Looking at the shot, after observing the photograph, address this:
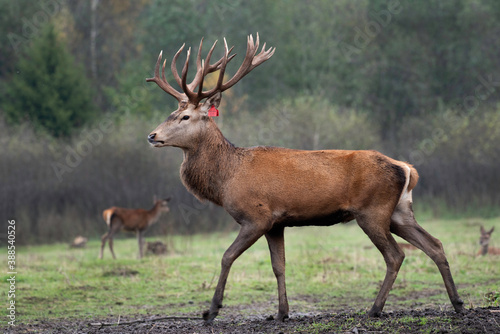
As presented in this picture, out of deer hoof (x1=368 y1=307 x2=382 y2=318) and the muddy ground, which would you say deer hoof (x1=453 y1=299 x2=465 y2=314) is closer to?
the muddy ground

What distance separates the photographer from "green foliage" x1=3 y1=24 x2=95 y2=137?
3591 cm

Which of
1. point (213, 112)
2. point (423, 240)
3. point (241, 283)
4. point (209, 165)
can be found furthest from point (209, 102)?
point (241, 283)

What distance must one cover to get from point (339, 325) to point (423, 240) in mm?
1432

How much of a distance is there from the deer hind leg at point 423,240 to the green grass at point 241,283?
0.76 m

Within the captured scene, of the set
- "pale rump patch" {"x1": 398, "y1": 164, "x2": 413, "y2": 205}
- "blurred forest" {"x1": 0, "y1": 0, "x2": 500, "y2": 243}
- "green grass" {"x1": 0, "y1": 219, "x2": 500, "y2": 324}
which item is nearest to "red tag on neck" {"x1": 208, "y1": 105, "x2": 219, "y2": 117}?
"pale rump patch" {"x1": 398, "y1": 164, "x2": 413, "y2": 205}

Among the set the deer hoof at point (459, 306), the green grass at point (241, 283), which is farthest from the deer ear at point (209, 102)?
the deer hoof at point (459, 306)

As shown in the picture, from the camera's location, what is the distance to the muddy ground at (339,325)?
6469mm

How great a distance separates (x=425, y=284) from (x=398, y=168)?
13.6 ft

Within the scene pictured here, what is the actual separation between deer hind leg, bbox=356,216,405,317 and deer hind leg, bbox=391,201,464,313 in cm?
20

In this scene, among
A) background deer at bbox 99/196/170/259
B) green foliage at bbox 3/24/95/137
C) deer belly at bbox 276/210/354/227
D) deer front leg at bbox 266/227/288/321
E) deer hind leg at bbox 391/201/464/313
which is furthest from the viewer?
green foliage at bbox 3/24/95/137

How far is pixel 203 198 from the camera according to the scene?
26.4ft

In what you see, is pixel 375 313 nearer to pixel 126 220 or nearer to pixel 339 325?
pixel 339 325

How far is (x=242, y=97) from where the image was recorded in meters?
43.3

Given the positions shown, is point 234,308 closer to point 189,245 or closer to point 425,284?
point 425,284
